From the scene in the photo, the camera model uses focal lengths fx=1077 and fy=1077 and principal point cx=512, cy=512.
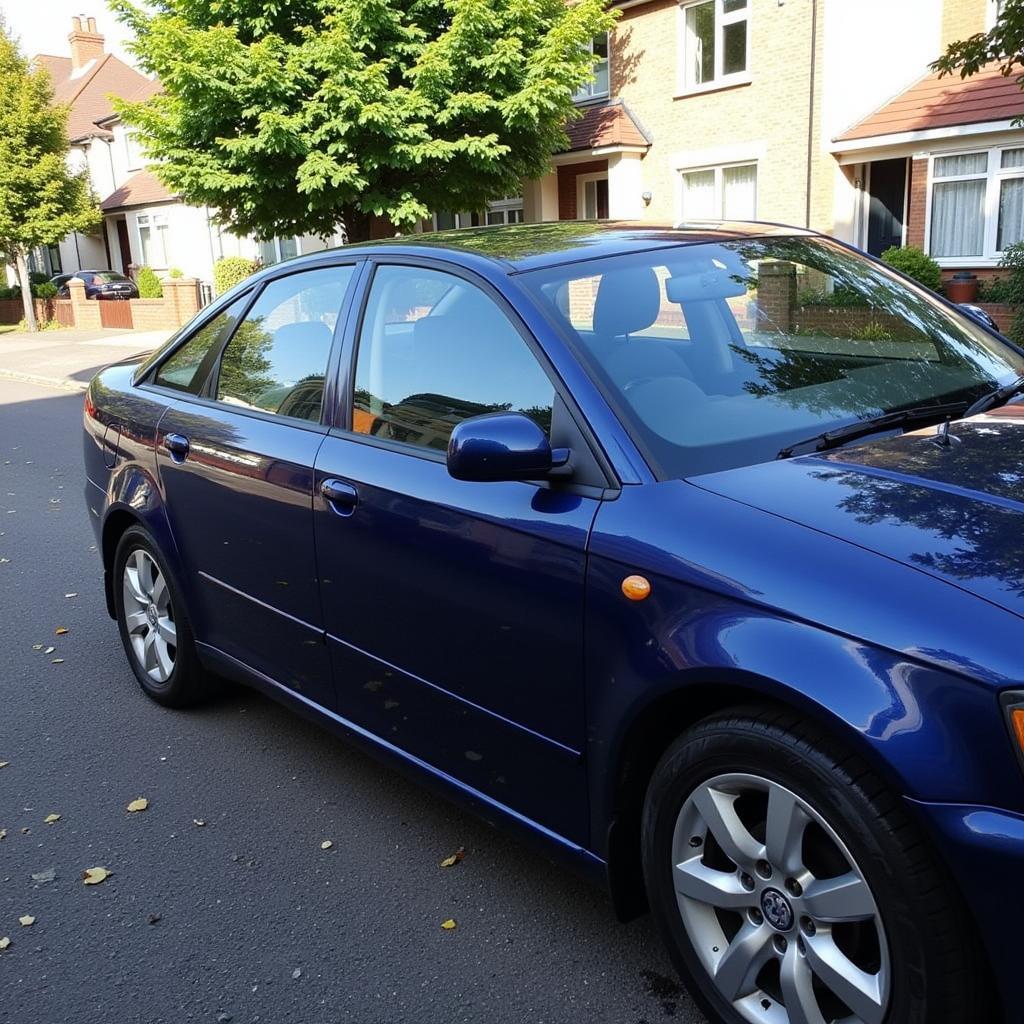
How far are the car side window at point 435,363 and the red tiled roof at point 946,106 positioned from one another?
14758 millimetres

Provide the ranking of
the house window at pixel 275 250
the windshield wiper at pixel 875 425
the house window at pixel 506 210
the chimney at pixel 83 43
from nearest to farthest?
1. the windshield wiper at pixel 875 425
2. the house window at pixel 506 210
3. the house window at pixel 275 250
4. the chimney at pixel 83 43

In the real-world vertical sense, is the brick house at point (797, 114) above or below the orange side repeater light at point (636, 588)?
above

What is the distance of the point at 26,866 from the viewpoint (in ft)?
11.1

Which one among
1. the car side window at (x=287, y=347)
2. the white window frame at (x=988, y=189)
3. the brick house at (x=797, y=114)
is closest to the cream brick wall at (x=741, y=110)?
the brick house at (x=797, y=114)

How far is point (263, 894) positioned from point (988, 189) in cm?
1610

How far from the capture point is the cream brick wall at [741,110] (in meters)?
17.2

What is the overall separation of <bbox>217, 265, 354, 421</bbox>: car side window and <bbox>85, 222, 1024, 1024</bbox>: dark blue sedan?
0.02 metres

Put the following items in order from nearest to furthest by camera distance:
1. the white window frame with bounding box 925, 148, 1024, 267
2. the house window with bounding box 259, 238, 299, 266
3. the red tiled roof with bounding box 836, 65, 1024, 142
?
the red tiled roof with bounding box 836, 65, 1024, 142
the white window frame with bounding box 925, 148, 1024, 267
the house window with bounding box 259, 238, 299, 266

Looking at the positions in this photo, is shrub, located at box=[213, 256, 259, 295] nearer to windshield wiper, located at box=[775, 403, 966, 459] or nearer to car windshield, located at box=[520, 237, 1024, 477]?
car windshield, located at box=[520, 237, 1024, 477]

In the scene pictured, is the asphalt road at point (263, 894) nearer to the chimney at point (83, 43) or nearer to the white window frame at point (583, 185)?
the white window frame at point (583, 185)

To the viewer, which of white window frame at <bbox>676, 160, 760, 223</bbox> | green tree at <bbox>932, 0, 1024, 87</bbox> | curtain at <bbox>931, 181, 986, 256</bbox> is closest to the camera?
green tree at <bbox>932, 0, 1024, 87</bbox>

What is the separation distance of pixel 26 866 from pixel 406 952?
1354 mm

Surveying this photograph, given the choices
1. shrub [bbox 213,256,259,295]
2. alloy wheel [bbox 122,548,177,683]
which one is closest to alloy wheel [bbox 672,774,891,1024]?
alloy wheel [bbox 122,548,177,683]

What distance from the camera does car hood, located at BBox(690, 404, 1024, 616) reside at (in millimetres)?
1977
